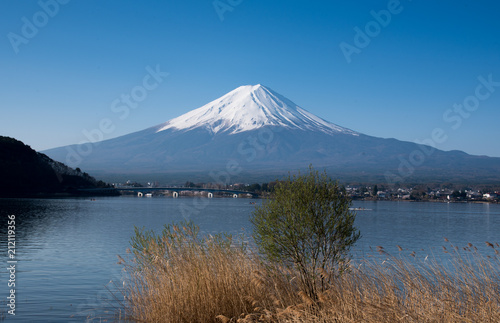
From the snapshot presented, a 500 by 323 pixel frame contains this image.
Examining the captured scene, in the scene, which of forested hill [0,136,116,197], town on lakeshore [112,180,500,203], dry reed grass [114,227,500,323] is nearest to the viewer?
dry reed grass [114,227,500,323]

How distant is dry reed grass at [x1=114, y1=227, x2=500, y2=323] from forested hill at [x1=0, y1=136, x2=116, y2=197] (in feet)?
178

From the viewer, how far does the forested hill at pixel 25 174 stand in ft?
195

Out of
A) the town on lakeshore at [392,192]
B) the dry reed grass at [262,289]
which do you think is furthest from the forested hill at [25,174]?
the dry reed grass at [262,289]

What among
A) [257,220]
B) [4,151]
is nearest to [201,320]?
[257,220]

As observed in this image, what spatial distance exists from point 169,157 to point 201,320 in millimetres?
192646

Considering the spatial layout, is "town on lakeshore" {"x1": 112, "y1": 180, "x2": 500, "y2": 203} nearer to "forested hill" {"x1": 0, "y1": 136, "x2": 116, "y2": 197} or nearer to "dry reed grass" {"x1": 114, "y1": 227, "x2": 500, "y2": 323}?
"forested hill" {"x1": 0, "y1": 136, "x2": 116, "y2": 197}

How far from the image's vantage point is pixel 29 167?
64.0 meters

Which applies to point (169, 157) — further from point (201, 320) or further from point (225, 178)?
point (201, 320)

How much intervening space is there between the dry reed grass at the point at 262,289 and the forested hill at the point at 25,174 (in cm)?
5424

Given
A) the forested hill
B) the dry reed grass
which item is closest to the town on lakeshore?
the forested hill

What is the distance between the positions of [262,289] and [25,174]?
60.6m

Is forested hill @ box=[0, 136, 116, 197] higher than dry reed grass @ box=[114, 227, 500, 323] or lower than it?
higher

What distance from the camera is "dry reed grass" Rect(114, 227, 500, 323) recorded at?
666 cm

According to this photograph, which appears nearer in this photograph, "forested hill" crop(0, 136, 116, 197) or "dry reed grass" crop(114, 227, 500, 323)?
"dry reed grass" crop(114, 227, 500, 323)
